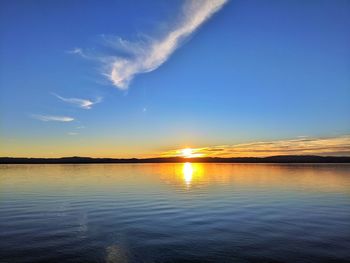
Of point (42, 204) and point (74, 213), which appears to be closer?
point (74, 213)

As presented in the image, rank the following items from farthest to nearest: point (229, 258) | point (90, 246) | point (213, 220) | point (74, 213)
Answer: point (74, 213) < point (213, 220) < point (90, 246) < point (229, 258)

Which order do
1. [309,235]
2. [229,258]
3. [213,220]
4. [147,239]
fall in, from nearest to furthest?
[229,258] < [147,239] < [309,235] < [213,220]

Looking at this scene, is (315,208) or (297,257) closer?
(297,257)

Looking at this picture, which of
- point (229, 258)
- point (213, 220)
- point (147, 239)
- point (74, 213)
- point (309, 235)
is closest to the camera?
point (229, 258)

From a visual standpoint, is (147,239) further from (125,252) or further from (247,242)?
(247,242)

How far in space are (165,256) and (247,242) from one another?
21.5 ft

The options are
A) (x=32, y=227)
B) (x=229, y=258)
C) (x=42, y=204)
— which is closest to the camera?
(x=229, y=258)

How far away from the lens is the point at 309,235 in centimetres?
2550

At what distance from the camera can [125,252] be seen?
20359 mm

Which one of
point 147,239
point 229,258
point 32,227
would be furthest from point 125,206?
point 229,258

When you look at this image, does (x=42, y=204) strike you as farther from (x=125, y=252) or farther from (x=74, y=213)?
(x=125, y=252)

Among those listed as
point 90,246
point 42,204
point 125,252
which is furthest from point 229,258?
point 42,204

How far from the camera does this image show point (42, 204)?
42938mm

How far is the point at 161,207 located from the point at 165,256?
67.9 ft
